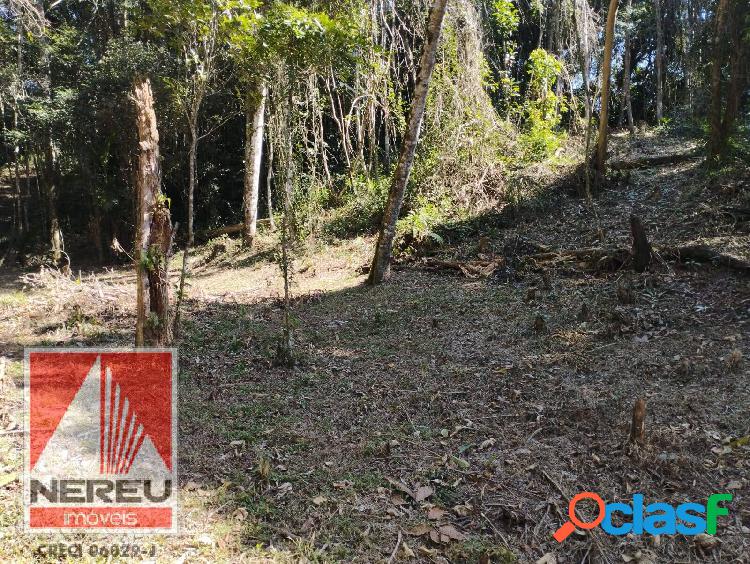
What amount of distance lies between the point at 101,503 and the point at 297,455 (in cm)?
123

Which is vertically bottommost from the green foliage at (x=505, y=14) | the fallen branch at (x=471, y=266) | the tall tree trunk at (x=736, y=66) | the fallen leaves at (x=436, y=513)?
the fallen leaves at (x=436, y=513)

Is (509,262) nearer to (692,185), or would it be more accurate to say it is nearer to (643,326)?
(643,326)

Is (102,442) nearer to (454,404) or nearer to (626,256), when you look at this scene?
(454,404)

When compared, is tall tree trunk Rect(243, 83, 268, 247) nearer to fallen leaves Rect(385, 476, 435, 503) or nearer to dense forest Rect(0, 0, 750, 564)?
dense forest Rect(0, 0, 750, 564)

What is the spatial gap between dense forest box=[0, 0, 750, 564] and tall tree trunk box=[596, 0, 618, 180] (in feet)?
0.20

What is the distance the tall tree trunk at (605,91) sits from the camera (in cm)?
903

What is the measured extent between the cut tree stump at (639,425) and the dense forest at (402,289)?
1 centimetres

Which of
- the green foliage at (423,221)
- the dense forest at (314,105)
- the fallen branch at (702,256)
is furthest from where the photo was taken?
the green foliage at (423,221)

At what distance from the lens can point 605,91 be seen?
30.0 feet

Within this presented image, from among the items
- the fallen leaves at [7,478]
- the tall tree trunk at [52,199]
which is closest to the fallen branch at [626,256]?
the fallen leaves at [7,478]

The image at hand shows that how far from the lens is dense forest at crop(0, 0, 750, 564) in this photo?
3.18 metres

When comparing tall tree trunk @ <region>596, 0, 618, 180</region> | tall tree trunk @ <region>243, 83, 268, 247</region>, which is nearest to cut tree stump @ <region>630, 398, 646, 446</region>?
tall tree trunk @ <region>596, 0, 618, 180</region>

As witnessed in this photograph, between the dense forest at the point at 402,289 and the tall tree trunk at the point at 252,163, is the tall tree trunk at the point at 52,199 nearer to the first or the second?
the dense forest at the point at 402,289

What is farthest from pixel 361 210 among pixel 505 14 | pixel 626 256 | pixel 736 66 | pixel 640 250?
pixel 736 66
